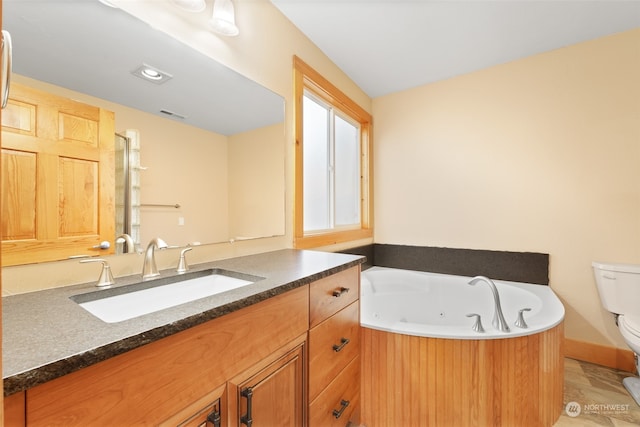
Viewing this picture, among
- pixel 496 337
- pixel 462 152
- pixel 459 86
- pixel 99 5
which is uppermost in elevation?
pixel 459 86

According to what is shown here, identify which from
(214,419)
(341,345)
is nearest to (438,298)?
(341,345)

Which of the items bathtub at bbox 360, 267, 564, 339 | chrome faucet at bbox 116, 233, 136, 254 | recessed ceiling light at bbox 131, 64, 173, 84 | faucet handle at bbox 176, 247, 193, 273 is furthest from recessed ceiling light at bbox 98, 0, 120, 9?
bathtub at bbox 360, 267, 564, 339

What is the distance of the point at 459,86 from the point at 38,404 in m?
3.12

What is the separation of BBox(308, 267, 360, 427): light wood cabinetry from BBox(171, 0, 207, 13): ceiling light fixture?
1269 mm

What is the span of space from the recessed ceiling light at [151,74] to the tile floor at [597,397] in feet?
8.47

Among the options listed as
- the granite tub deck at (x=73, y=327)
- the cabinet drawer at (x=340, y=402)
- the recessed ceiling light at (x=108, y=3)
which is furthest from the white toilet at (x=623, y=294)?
the recessed ceiling light at (x=108, y=3)

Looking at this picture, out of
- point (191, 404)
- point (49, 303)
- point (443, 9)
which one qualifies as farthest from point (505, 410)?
point (443, 9)

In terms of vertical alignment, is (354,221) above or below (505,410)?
above

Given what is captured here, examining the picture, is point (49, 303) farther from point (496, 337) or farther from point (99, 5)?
point (496, 337)

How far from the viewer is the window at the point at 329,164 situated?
77.4 inches

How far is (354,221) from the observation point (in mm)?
3008

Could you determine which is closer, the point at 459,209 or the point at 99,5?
the point at 99,5

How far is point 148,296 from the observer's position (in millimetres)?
1024

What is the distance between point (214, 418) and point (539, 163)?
2.71 meters
